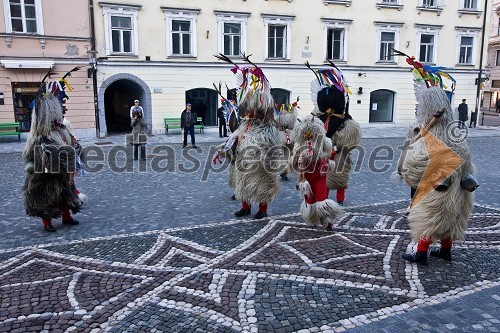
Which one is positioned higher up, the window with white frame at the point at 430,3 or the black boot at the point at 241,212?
the window with white frame at the point at 430,3

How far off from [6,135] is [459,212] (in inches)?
666

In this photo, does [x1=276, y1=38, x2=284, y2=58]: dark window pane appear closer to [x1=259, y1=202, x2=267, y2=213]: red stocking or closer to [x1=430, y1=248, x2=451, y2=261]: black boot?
[x1=259, y1=202, x2=267, y2=213]: red stocking

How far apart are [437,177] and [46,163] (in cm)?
510

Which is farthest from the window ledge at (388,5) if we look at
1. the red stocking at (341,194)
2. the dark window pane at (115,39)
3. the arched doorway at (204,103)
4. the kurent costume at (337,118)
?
the red stocking at (341,194)

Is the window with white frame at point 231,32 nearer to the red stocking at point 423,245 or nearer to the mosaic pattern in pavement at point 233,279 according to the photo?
the mosaic pattern in pavement at point 233,279

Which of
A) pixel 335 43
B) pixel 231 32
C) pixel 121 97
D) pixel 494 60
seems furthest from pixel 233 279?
pixel 494 60

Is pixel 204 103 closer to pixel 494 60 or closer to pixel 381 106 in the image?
pixel 381 106

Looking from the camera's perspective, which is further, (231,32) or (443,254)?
(231,32)

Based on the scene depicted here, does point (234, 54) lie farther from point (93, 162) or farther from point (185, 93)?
point (93, 162)

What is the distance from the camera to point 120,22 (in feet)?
61.8

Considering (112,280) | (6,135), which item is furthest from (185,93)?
(112,280)

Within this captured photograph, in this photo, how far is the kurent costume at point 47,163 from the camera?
615 cm

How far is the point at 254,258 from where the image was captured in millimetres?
5348

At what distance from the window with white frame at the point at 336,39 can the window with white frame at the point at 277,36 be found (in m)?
2.16
